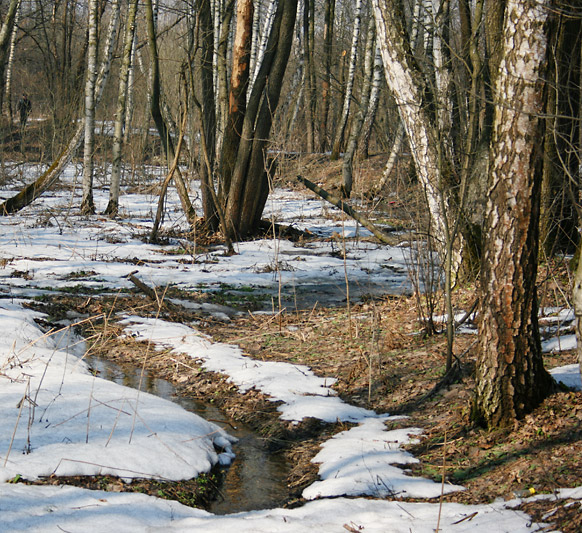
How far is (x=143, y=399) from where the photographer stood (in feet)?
14.5

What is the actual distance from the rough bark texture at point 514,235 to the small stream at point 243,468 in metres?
1.40

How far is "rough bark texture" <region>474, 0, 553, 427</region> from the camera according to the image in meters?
3.36

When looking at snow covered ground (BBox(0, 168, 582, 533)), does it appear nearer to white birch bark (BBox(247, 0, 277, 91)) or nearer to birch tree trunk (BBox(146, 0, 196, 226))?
birch tree trunk (BBox(146, 0, 196, 226))

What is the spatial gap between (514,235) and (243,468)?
7.37 feet

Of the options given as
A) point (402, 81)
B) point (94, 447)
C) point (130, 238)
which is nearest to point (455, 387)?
point (94, 447)

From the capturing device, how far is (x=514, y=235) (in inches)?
136

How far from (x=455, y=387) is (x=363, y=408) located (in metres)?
0.73

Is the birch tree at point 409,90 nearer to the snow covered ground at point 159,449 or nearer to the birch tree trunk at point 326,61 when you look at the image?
the snow covered ground at point 159,449

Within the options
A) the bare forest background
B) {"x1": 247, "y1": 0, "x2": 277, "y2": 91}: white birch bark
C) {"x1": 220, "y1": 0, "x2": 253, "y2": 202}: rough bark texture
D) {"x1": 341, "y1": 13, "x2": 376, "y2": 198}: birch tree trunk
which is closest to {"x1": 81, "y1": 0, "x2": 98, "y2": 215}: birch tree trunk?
the bare forest background

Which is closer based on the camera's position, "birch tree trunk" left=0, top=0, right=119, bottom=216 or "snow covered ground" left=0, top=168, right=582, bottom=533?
"snow covered ground" left=0, top=168, right=582, bottom=533

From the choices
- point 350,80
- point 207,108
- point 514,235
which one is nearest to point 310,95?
point 350,80

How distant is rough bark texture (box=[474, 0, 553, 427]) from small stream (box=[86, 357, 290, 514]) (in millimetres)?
1403

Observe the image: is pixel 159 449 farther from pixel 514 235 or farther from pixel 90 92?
pixel 90 92

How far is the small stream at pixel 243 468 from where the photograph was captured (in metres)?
3.47
